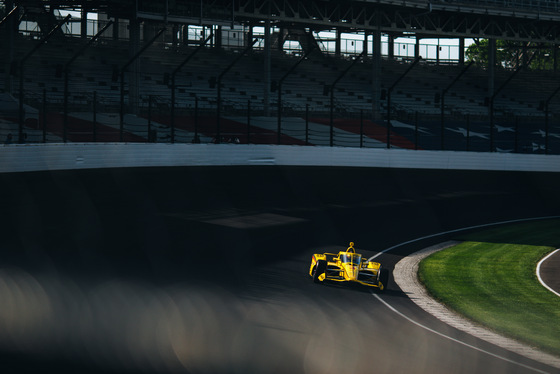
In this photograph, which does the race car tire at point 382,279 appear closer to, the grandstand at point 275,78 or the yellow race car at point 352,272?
the yellow race car at point 352,272

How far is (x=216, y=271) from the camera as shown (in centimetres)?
1853

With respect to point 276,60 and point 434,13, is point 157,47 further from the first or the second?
point 434,13

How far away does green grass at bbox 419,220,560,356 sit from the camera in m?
16.1

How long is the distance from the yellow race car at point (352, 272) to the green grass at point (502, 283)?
1.51 meters

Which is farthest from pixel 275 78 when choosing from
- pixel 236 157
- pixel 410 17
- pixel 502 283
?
pixel 502 283

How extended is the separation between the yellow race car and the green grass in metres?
1.51

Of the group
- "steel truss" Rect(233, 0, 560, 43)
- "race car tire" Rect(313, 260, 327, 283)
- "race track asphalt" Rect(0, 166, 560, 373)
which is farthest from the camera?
"steel truss" Rect(233, 0, 560, 43)

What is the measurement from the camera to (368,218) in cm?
2911

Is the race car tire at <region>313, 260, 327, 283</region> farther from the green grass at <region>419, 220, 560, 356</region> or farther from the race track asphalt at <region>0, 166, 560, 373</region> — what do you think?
the green grass at <region>419, 220, 560, 356</region>

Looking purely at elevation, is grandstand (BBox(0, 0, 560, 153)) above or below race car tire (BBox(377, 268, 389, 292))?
above

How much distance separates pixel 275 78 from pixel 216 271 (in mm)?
34516

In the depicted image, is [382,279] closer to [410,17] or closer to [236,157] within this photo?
[236,157]

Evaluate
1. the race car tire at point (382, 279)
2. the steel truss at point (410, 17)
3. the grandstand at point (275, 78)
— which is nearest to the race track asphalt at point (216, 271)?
the race car tire at point (382, 279)

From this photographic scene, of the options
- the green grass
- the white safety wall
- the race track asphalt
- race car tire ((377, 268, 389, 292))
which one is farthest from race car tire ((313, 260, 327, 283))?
the white safety wall
